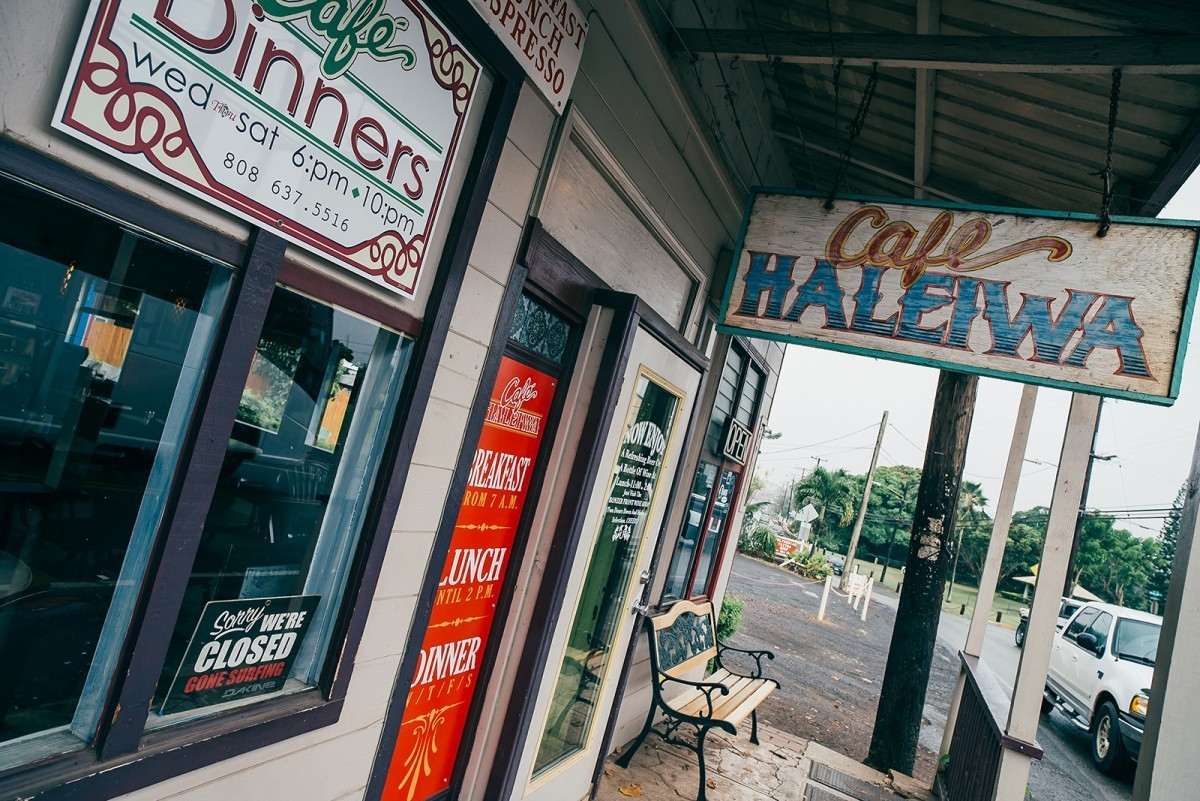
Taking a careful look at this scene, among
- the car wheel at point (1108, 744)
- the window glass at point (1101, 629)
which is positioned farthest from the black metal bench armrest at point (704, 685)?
the window glass at point (1101, 629)

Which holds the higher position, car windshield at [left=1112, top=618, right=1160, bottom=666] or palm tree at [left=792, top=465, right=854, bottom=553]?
palm tree at [left=792, top=465, right=854, bottom=553]

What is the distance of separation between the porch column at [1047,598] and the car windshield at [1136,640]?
5.68 meters

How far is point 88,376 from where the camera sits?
2129 millimetres

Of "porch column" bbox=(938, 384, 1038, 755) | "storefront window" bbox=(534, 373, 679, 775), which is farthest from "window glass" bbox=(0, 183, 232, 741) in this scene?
"porch column" bbox=(938, 384, 1038, 755)

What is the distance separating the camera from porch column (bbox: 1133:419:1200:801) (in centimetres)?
203

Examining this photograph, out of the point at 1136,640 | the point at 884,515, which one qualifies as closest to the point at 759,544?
the point at 1136,640

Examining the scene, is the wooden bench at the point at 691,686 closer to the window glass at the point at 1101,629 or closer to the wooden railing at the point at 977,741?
the wooden railing at the point at 977,741

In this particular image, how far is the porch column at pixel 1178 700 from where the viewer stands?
203 cm

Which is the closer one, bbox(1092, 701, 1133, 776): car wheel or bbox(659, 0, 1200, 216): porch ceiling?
bbox(659, 0, 1200, 216): porch ceiling

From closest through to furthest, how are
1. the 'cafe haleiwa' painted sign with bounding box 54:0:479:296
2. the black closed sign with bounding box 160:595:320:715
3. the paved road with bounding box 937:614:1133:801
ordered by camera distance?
the 'cafe haleiwa' painted sign with bounding box 54:0:479:296, the black closed sign with bounding box 160:595:320:715, the paved road with bounding box 937:614:1133:801

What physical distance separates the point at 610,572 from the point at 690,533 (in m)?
2.03

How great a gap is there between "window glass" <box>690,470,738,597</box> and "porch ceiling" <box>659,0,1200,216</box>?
2738 mm

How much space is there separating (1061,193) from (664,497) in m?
3.24

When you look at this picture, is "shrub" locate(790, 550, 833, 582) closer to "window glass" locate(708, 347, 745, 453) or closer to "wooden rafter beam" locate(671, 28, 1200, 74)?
"window glass" locate(708, 347, 745, 453)
